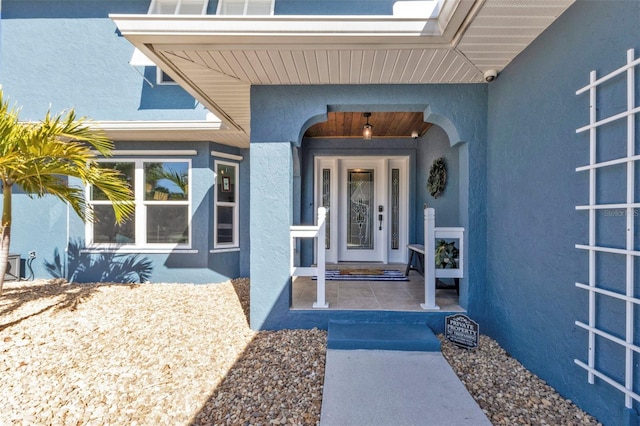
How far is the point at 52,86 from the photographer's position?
4.81m

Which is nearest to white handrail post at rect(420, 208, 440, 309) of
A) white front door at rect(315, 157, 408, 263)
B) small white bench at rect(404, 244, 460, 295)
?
small white bench at rect(404, 244, 460, 295)

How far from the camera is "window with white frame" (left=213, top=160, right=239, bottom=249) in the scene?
5109 millimetres

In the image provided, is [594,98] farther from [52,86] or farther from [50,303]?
[52,86]

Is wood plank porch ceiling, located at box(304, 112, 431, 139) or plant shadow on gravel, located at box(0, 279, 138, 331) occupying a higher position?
wood plank porch ceiling, located at box(304, 112, 431, 139)

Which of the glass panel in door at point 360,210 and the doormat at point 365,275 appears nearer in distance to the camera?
the doormat at point 365,275

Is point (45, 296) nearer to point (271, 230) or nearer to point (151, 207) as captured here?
point (151, 207)

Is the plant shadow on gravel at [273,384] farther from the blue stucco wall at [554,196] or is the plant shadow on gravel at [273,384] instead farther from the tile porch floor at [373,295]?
the blue stucco wall at [554,196]

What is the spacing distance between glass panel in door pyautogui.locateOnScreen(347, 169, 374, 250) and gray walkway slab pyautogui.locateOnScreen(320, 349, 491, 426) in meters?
3.30

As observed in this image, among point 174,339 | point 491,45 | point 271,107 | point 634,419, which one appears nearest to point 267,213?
point 271,107

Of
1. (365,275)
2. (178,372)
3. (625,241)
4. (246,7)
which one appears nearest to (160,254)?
(178,372)

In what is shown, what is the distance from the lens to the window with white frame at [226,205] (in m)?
5.11

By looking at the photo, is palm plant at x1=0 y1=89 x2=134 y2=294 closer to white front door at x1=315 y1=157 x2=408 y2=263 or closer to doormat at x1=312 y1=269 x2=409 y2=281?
doormat at x1=312 y1=269 x2=409 y2=281

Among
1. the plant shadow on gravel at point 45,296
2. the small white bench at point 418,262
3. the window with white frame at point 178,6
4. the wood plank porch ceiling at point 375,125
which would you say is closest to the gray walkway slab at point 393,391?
the small white bench at point 418,262

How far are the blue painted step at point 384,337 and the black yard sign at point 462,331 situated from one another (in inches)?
7.2
